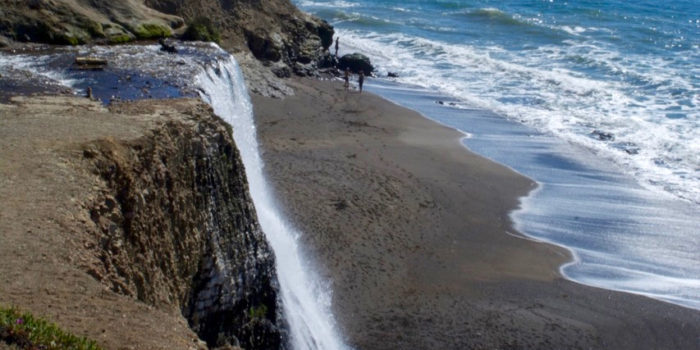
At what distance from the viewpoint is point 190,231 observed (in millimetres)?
9672

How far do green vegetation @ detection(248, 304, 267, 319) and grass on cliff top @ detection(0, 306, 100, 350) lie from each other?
19.4ft

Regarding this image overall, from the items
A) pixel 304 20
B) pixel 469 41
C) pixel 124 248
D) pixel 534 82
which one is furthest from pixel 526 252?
pixel 469 41

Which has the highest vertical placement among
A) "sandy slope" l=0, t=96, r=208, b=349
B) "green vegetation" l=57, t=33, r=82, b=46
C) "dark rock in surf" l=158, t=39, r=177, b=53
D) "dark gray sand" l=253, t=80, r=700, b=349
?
"dark rock in surf" l=158, t=39, r=177, b=53

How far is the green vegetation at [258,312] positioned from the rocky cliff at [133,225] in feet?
0.13

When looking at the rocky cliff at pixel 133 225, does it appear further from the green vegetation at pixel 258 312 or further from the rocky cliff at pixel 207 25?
the rocky cliff at pixel 207 25

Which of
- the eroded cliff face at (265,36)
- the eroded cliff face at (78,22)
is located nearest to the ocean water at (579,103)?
the eroded cliff face at (265,36)

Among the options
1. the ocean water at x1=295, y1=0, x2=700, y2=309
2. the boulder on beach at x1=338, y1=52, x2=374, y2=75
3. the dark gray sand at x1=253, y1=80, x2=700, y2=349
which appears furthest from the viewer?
the boulder on beach at x1=338, y1=52, x2=374, y2=75

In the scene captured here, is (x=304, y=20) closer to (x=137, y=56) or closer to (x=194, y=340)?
(x=137, y=56)

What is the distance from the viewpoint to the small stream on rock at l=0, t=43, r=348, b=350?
1305 cm

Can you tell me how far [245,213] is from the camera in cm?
1152

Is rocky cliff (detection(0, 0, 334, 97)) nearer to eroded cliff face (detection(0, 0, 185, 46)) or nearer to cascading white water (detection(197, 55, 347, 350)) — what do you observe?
eroded cliff face (detection(0, 0, 185, 46))

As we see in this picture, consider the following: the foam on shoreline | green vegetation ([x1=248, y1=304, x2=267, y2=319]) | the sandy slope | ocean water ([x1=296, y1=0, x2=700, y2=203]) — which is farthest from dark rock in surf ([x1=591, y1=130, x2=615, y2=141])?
the sandy slope

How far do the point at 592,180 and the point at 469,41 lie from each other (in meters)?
26.8

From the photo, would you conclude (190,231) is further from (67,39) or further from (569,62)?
(569,62)
